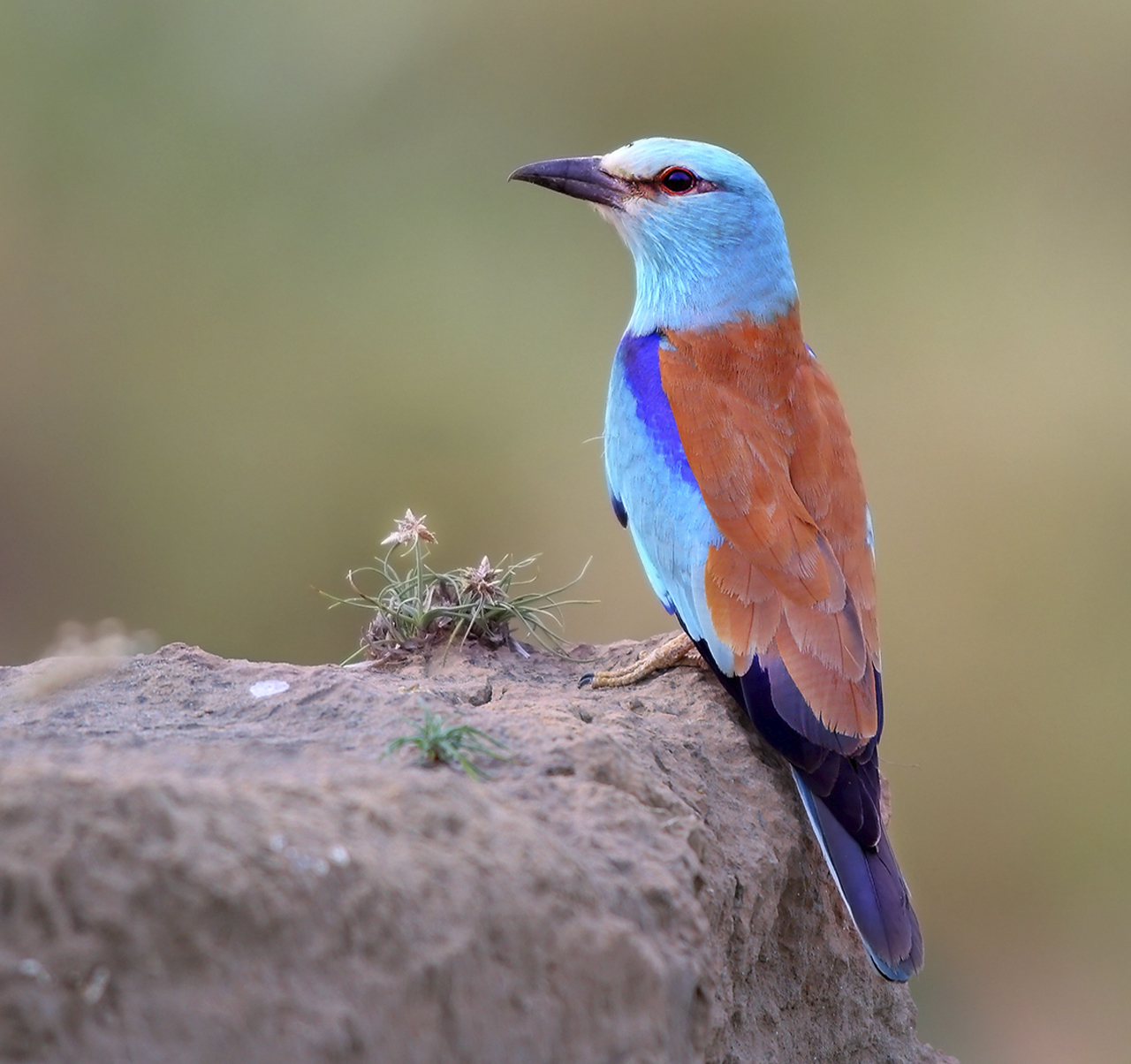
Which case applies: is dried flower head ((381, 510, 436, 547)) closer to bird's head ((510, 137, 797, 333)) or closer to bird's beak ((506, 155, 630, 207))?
bird's head ((510, 137, 797, 333))

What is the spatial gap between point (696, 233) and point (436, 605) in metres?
1.54

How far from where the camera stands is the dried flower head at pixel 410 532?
3646 mm

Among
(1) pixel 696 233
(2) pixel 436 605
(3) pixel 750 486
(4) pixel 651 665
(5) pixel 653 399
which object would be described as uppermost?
(1) pixel 696 233

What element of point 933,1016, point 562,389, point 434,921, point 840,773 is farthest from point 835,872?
point 562,389

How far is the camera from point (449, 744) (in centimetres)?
250

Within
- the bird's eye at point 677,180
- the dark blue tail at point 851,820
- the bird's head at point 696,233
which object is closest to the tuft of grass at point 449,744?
the dark blue tail at point 851,820

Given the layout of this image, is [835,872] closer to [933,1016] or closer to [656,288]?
[656,288]

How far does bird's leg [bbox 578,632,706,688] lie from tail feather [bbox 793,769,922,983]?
66 cm

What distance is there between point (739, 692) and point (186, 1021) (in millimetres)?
1711

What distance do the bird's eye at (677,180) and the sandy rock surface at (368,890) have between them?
83.6 inches

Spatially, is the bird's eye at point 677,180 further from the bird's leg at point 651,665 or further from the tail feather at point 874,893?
the tail feather at point 874,893

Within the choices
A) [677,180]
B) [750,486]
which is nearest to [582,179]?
[677,180]

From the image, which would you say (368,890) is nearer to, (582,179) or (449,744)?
(449,744)

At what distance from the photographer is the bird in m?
3.09
